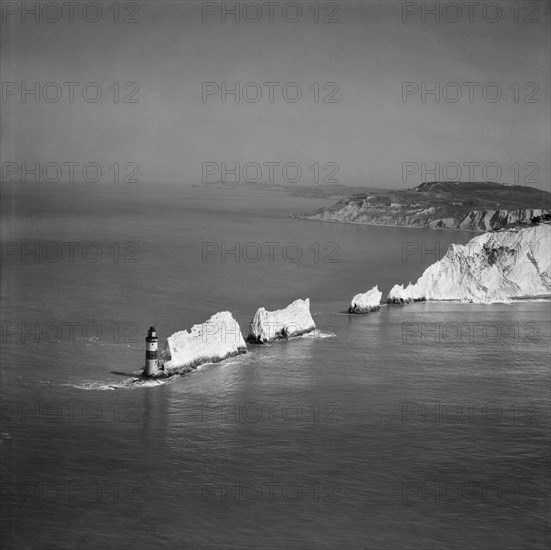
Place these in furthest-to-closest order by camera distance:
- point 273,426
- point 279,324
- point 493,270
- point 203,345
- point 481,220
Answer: point 481,220 → point 493,270 → point 279,324 → point 203,345 → point 273,426

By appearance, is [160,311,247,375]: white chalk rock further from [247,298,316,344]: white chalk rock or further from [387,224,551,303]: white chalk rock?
[387,224,551,303]: white chalk rock

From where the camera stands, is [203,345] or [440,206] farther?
[440,206]

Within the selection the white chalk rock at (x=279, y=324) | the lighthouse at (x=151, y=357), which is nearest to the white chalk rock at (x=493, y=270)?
the white chalk rock at (x=279, y=324)

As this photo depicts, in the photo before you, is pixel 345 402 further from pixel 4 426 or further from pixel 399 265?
pixel 399 265

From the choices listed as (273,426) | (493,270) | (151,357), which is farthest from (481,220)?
(273,426)

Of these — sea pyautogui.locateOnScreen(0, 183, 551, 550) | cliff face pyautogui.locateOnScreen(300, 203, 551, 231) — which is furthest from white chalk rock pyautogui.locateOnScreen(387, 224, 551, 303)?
cliff face pyautogui.locateOnScreen(300, 203, 551, 231)

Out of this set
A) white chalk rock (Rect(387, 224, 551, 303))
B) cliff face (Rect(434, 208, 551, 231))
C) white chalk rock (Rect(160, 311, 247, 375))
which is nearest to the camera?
white chalk rock (Rect(160, 311, 247, 375))

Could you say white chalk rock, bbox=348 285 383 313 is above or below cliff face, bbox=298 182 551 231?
below

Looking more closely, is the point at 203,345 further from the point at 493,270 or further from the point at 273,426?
the point at 493,270
